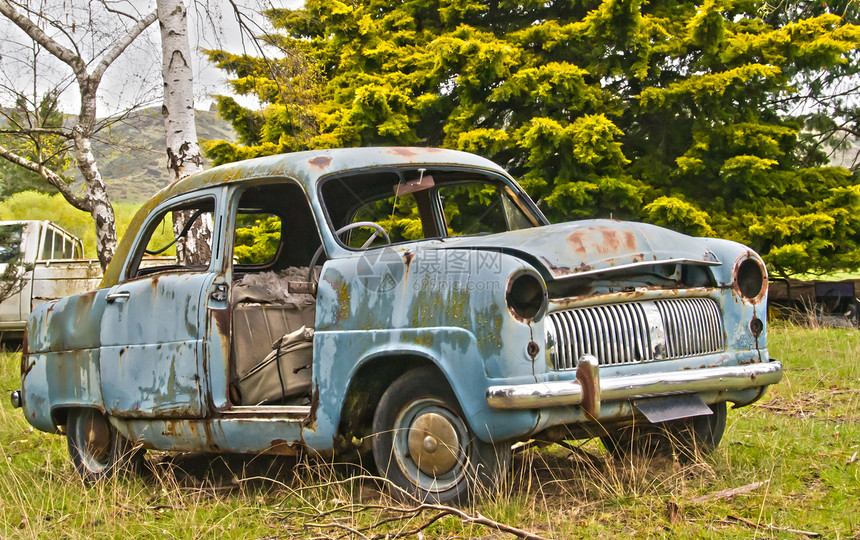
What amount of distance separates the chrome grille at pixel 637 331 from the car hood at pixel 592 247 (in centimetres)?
19

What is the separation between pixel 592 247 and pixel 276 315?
78.5 inches

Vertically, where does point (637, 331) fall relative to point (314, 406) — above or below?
above

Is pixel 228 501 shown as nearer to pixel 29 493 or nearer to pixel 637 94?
pixel 29 493

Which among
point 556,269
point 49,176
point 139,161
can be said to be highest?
point 139,161

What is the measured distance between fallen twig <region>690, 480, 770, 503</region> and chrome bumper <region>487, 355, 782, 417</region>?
443 millimetres

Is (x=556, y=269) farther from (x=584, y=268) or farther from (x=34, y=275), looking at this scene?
(x=34, y=275)

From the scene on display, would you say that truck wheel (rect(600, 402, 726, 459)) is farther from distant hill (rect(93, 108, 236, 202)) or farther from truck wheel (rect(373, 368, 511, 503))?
distant hill (rect(93, 108, 236, 202))

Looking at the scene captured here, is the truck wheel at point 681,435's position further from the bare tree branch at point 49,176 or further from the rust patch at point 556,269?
the bare tree branch at point 49,176

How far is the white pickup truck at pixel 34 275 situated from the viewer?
1387 cm

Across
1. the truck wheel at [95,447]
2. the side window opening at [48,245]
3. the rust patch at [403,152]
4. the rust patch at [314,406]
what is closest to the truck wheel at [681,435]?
the rust patch at [314,406]

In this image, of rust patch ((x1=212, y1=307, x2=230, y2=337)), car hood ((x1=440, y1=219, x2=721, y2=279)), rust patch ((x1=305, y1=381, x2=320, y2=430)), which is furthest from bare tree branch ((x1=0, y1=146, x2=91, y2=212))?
car hood ((x1=440, y1=219, x2=721, y2=279))

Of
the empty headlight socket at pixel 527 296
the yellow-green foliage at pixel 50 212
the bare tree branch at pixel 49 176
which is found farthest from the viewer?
the yellow-green foliage at pixel 50 212

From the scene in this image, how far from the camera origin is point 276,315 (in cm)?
483

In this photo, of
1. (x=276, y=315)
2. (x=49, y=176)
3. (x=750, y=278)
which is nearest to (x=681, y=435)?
(x=750, y=278)
